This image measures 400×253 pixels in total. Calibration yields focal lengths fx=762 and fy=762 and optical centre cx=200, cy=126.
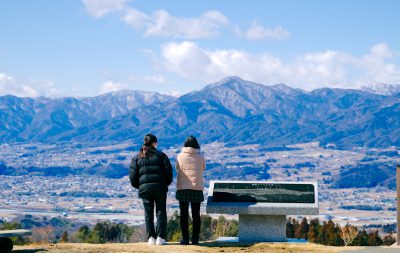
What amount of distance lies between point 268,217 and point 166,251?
3777 mm

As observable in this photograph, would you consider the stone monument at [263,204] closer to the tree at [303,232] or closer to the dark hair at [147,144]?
the dark hair at [147,144]

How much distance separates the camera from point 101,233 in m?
62.6

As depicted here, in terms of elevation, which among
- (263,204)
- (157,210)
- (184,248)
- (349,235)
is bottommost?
(184,248)

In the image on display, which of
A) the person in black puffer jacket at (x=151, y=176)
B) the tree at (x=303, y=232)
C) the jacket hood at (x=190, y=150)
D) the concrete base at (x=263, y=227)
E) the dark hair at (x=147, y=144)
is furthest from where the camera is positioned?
the tree at (x=303, y=232)

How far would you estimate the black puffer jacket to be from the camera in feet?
50.6

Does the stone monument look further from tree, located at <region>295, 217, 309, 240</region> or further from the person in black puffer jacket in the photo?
tree, located at <region>295, 217, 309, 240</region>

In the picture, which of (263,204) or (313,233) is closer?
(263,204)

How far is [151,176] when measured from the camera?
Result: 15.5 m

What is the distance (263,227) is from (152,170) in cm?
358

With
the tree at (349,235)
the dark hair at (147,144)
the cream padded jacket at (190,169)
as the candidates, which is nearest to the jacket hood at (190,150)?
the cream padded jacket at (190,169)

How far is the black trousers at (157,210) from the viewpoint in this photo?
15.5m

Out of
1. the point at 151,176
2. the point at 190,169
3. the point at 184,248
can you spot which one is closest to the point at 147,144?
the point at 151,176

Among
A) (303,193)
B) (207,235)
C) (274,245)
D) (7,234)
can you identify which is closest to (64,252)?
(7,234)

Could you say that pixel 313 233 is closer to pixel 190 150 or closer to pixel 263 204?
pixel 263 204
